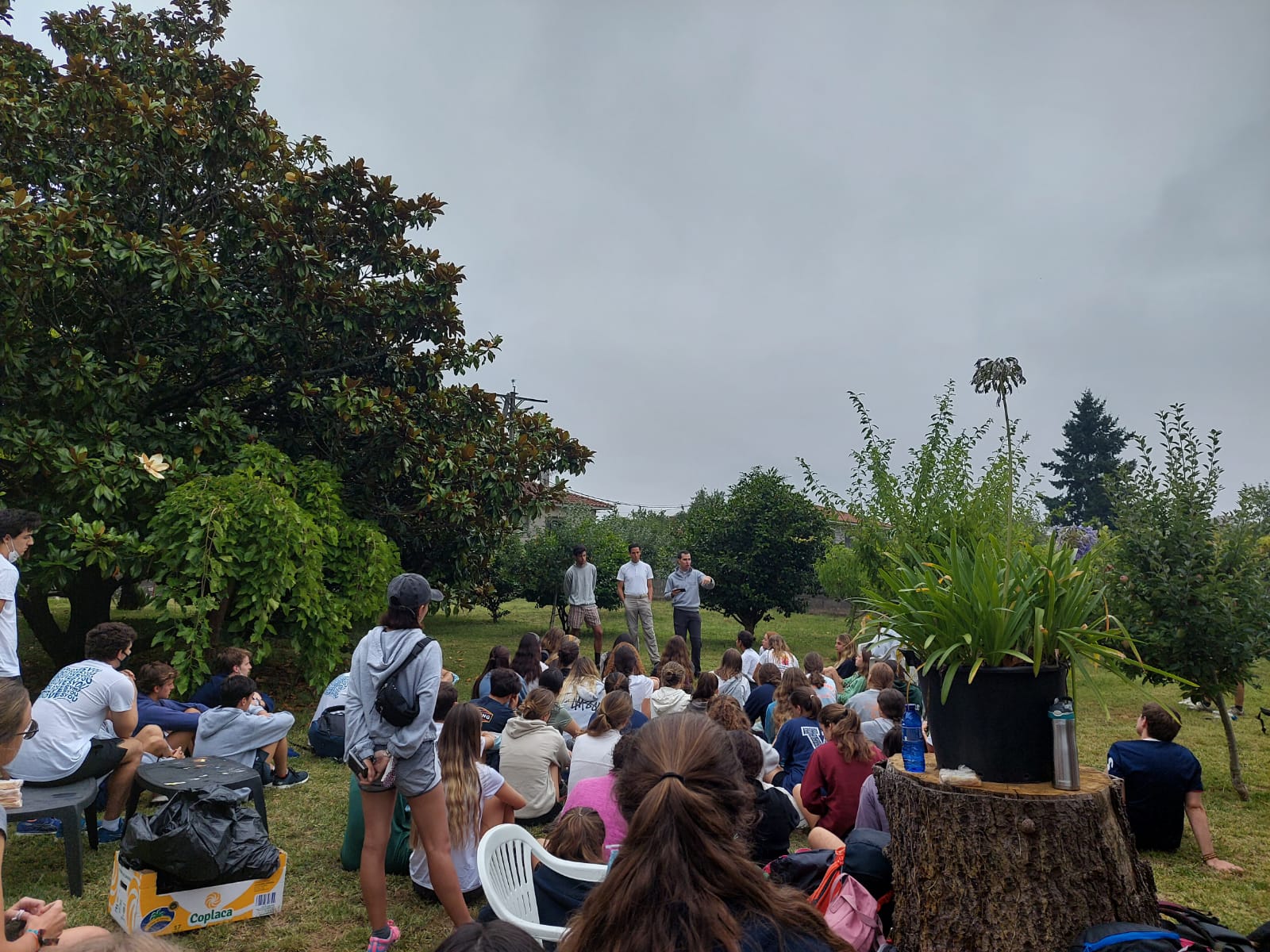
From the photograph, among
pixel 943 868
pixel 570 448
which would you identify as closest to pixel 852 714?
pixel 943 868

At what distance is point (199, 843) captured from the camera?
383 centimetres

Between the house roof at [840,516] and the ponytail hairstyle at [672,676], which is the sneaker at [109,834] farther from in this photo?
the house roof at [840,516]

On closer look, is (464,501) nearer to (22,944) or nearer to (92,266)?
(92,266)

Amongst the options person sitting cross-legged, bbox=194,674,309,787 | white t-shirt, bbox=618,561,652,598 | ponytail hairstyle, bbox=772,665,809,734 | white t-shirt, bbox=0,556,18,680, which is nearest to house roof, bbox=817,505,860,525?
white t-shirt, bbox=618,561,652,598

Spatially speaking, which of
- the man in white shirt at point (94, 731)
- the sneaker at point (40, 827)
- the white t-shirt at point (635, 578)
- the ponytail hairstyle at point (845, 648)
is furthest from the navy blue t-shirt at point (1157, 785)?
the white t-shirt at point (635, 578)

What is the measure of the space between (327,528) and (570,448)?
3.69 meters

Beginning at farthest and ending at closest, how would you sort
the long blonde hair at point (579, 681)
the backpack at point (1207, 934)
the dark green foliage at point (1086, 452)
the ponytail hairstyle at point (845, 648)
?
the dark green foliage at point (1086, 452) → the ponytail hairstyle at point (845, 648) → the long blonde hair at point (579, 681) → the backpack at point (1207, 934)

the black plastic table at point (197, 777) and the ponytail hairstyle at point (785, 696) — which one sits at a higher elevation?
the ponytail hairstyle at point (785, 696)

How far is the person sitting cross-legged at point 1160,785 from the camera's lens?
16.6ft

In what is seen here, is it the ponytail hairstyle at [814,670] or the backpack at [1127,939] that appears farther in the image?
the ponytail hairstyle at [814,670]

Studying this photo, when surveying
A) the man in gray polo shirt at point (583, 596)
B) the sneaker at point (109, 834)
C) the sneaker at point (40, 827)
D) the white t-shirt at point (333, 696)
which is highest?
the man in gray polo shirt at point (583, 596)

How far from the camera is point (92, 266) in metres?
7.68

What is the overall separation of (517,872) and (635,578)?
9.11m

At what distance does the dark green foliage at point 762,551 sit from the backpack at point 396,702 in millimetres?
13076
